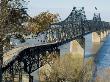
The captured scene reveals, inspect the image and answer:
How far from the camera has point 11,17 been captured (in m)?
17.7

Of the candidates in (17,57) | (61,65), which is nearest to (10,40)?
(17,57)

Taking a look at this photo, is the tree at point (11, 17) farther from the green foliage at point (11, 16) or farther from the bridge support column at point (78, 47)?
the bridge support column at point (78, 47)

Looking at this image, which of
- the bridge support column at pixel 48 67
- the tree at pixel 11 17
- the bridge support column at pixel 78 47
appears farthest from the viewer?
the bridge support column at pixel 78 47

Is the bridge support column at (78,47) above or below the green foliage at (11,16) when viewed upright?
above

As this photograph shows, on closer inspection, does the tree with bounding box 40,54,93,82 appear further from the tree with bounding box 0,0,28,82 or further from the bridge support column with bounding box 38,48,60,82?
the tree with bounding box 0,0,28,82

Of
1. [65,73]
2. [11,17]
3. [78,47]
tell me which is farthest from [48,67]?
[11,17]

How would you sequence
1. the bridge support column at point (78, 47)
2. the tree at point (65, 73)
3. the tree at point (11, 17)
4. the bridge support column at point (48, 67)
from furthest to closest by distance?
the bridge support column at point (78, 47), the bridge support column at point (48, 67), the tree at point (65, 73), the tree at point (11, 17)

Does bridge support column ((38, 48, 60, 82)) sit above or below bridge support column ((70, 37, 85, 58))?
below

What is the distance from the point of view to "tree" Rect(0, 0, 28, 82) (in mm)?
17641

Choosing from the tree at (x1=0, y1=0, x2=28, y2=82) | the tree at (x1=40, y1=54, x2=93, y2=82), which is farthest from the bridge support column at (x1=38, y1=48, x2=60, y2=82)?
the tree at (x1=0, y1=0, x2=28, y2=82)

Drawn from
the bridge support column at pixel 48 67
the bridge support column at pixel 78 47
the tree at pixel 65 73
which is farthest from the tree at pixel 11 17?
the bridge support column at pixel 78 47

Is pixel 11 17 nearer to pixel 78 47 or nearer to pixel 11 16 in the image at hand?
pixel 11 16

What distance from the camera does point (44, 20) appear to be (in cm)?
1928

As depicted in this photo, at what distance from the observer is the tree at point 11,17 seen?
1764 centimetres
